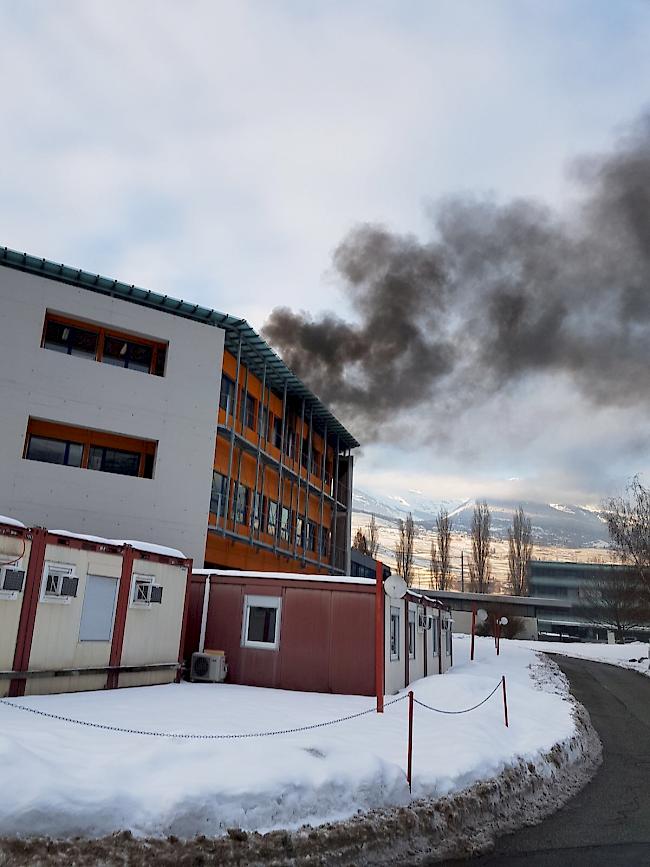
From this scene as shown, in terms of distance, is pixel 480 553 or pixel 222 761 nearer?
pixel 222 761

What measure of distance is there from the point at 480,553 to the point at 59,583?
80.6 meters

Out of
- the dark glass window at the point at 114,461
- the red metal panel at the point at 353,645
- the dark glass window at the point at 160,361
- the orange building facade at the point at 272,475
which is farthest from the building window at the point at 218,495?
the red metal panel at the point at 353,645

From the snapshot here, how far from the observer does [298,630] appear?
1773cm

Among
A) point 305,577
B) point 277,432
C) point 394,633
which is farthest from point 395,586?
point 277,432

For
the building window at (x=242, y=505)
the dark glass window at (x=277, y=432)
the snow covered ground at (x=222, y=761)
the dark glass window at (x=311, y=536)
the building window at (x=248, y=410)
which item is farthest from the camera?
the dark glass window at (x=311, y=536)

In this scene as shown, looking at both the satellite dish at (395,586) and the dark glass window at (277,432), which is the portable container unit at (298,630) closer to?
the satellite dish at (395,586)

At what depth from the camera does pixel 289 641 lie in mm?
17766

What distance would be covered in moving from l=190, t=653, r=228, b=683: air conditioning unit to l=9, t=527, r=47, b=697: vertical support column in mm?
5508

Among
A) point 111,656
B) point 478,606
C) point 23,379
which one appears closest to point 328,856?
point 111,656

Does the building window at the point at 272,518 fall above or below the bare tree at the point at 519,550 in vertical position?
below

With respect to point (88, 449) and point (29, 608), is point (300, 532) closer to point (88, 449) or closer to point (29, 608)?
point (88, 449)

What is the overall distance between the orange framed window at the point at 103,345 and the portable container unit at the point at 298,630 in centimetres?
1175

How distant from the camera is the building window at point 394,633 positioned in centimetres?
1818

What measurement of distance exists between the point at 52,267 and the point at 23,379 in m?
5.04
